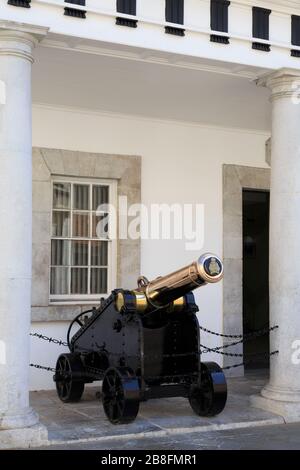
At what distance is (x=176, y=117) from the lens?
9609mm

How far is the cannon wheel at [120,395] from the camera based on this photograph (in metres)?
6.33

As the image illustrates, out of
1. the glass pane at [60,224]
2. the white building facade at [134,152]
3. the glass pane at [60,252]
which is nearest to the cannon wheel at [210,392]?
the white building facade at [134,152]

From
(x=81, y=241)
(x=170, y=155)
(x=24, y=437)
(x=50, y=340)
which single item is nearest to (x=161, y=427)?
(x=24, y=437)

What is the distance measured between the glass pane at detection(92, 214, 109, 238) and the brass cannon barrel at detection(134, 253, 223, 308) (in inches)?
92.4

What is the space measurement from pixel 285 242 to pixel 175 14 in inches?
107

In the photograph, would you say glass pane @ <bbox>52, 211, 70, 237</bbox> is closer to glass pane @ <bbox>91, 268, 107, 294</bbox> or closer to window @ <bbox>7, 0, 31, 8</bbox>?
glass pane @ <bbox>91, 268, 107, 294</bbox>

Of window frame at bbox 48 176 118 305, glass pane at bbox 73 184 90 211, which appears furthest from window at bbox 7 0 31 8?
glass pane at bbox 73 184 90 211

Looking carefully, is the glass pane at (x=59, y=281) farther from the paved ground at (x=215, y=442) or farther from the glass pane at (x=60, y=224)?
the paved ground at (x=215, y=442)

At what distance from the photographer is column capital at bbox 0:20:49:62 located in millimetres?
5984

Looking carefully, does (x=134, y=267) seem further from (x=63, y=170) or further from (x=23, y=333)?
(x=23, y=333)

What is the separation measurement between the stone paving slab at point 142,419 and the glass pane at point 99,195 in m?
2.65
